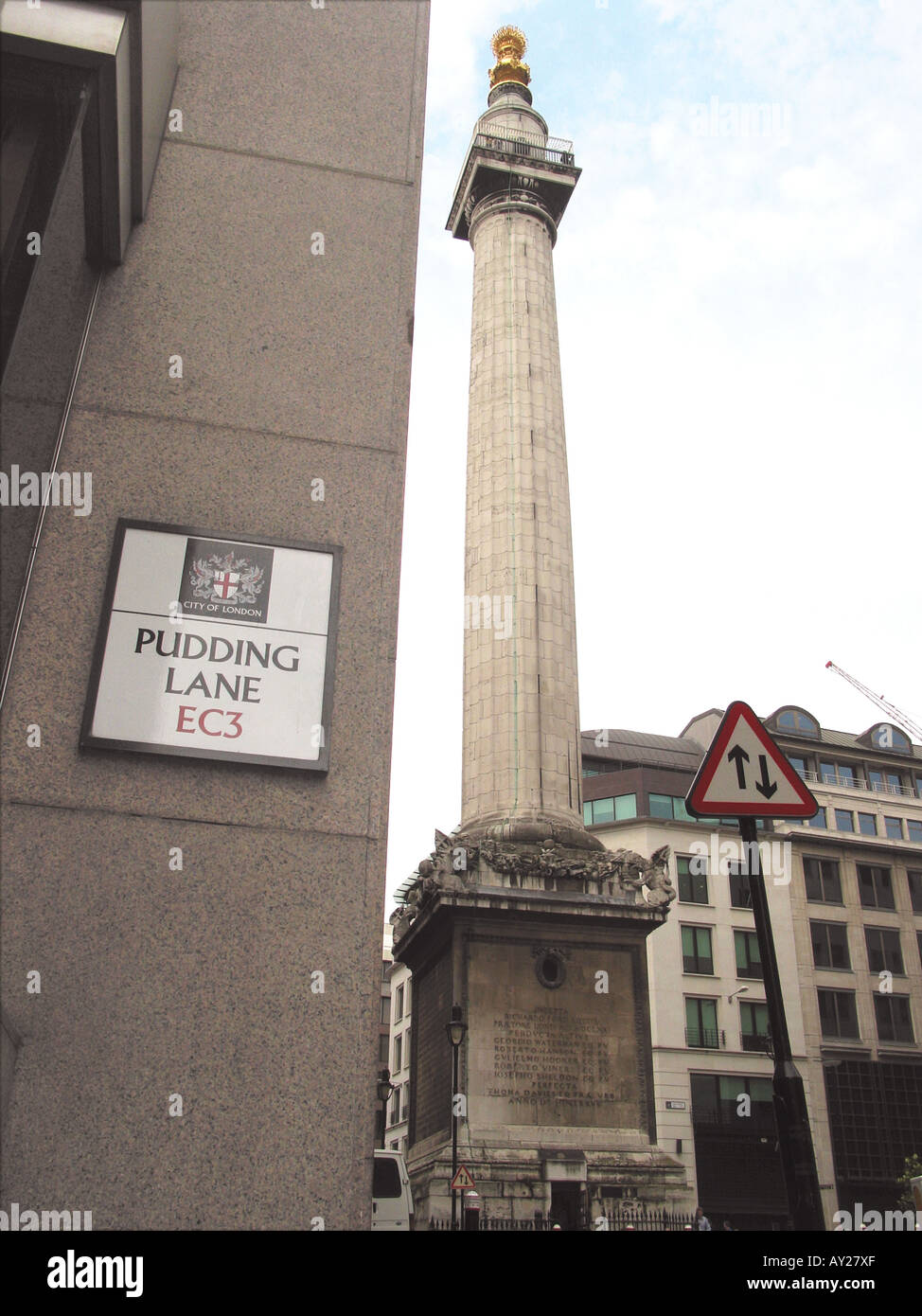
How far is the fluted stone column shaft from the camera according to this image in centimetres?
2908

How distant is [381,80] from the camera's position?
7.36 metres

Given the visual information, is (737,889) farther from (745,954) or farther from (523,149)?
(523,149)

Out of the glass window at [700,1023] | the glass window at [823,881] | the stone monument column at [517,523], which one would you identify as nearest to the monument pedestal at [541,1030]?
the stone monument column at [517,523]

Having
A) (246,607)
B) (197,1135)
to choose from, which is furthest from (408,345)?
(197,1135)

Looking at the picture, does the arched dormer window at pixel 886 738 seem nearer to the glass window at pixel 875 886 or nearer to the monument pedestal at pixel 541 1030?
the glass window at pixel 875 886

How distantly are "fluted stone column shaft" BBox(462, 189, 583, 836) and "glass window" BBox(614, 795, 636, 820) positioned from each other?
Result: 26971mm

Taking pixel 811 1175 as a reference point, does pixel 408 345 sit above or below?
above

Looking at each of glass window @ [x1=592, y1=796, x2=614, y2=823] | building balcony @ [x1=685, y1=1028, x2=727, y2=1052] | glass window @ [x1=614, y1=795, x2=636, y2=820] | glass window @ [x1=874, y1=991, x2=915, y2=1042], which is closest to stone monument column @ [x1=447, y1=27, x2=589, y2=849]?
building balcony @ [x1=685, y1=1028, x2=727, y2=1052]

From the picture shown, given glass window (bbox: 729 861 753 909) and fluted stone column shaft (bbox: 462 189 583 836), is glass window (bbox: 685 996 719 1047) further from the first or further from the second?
fluted stone column shaft (bbox: 462 189 583 836)

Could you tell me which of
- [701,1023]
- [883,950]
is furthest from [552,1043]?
[883,950]

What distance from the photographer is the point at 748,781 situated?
6457 millimetres
